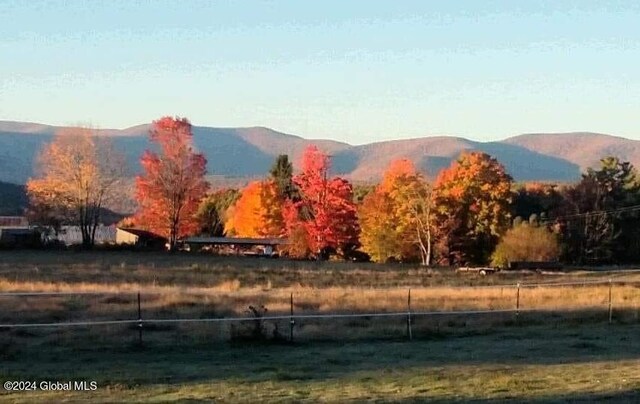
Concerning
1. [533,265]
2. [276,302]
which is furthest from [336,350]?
[533,265]

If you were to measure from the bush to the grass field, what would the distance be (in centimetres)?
3980

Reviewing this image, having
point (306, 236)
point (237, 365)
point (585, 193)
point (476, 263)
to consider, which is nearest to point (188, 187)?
point (306, 236)

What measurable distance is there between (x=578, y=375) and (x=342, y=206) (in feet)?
229

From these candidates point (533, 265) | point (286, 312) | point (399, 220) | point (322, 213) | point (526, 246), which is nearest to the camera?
point (286, 312)

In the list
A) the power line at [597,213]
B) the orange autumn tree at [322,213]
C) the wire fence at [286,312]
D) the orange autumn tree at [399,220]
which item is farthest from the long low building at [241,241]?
the wire fence at [286,312]

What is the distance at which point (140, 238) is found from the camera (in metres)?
95.2

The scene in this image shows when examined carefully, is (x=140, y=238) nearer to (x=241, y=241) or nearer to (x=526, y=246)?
(x=241, y=241)

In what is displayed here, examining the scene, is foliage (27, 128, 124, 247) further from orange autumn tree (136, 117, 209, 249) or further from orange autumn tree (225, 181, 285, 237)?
orange autumn tree (225, 181, 285, 237)

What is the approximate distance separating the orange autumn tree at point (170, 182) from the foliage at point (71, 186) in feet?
14.4

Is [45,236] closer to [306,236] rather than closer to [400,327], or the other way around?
[306,236]

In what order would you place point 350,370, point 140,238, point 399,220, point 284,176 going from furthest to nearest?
point 284,176
point 140,238
point 399,220
point 350,370

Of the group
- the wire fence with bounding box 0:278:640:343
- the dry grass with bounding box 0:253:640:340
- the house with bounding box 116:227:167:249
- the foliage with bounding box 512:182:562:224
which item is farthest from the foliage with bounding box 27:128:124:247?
the wire fence with bounding box 0:278:640:343

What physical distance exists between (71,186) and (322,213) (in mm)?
22446

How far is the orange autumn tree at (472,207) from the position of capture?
8056cm
